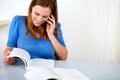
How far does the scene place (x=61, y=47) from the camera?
1526mm

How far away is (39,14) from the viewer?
1.46 metres

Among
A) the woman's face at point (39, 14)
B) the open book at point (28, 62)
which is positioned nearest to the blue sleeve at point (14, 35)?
the woman's face at point (39, 14)

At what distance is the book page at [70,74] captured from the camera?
3.37 feet

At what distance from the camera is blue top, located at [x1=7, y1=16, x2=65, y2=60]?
1.51 m

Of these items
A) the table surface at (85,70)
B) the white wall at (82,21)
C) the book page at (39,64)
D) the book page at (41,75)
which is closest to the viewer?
the book page at (41,75)

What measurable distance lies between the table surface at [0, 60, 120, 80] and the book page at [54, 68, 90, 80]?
0.05 m

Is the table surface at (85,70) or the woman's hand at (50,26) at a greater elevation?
the woman's hand at (50,26)

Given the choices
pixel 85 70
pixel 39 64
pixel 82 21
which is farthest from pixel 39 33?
pixel 82 21

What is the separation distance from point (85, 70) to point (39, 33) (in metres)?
0.51

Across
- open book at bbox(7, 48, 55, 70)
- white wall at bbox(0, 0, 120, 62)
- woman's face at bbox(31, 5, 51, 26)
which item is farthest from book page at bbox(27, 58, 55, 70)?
white wall at bbox(0, 0, 120, 62)

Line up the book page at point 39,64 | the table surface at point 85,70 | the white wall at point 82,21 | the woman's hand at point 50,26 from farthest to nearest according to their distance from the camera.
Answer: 1. the white wall at point 82,21
2. the woman's hand at point 50,26
3. the book page at point 39,64
4. the table surface at point 85,70

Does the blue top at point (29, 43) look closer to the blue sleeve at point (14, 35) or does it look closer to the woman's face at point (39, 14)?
the blue sleeve at point (14, 35)

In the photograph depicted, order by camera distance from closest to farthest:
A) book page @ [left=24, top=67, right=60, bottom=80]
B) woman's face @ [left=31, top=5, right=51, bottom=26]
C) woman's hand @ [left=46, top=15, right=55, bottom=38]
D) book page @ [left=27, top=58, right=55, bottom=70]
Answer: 1. book page @ [left=24, top=67, right=60, bottom=80]
2. book page @ [left=27, top=58, right=55, bottom=70]
3. woman's face @ [left=31, top=5, right=51, bottom=26]
4. woman's hand @ [left=46, top=15, right=55, bottom=38]

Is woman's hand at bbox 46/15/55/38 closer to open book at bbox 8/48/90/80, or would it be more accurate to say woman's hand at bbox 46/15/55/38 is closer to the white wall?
open book at bbox 8/48/90/80
